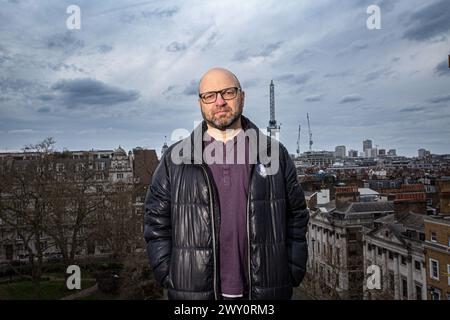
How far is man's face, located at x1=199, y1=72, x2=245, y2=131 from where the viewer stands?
3.40m

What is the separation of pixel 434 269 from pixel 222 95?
21.0 m

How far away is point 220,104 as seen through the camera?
340 cm

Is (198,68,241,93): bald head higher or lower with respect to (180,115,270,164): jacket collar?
higher

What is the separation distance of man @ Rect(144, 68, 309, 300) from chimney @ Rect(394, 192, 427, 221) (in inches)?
1024

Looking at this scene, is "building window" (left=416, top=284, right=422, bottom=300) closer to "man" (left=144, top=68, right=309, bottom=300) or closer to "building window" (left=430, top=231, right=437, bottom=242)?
"building window" (left=430, top=231, right=437, bottom=242)

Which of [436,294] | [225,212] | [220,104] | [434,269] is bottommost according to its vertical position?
[436,294]

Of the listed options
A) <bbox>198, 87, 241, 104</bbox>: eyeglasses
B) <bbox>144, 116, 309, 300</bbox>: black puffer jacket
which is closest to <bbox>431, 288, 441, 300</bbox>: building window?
<bbox>144, 116, 309, 300</bbox>: black puffer jacket

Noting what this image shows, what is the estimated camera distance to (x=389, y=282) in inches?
926

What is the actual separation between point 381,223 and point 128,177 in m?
30.6

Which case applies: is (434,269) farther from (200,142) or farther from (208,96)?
(208,96)

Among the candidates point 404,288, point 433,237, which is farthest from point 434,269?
point 404,288

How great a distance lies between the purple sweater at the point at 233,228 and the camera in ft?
10.7

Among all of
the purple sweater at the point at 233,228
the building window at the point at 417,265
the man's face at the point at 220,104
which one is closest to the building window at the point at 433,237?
the building window at the point at 417,265
